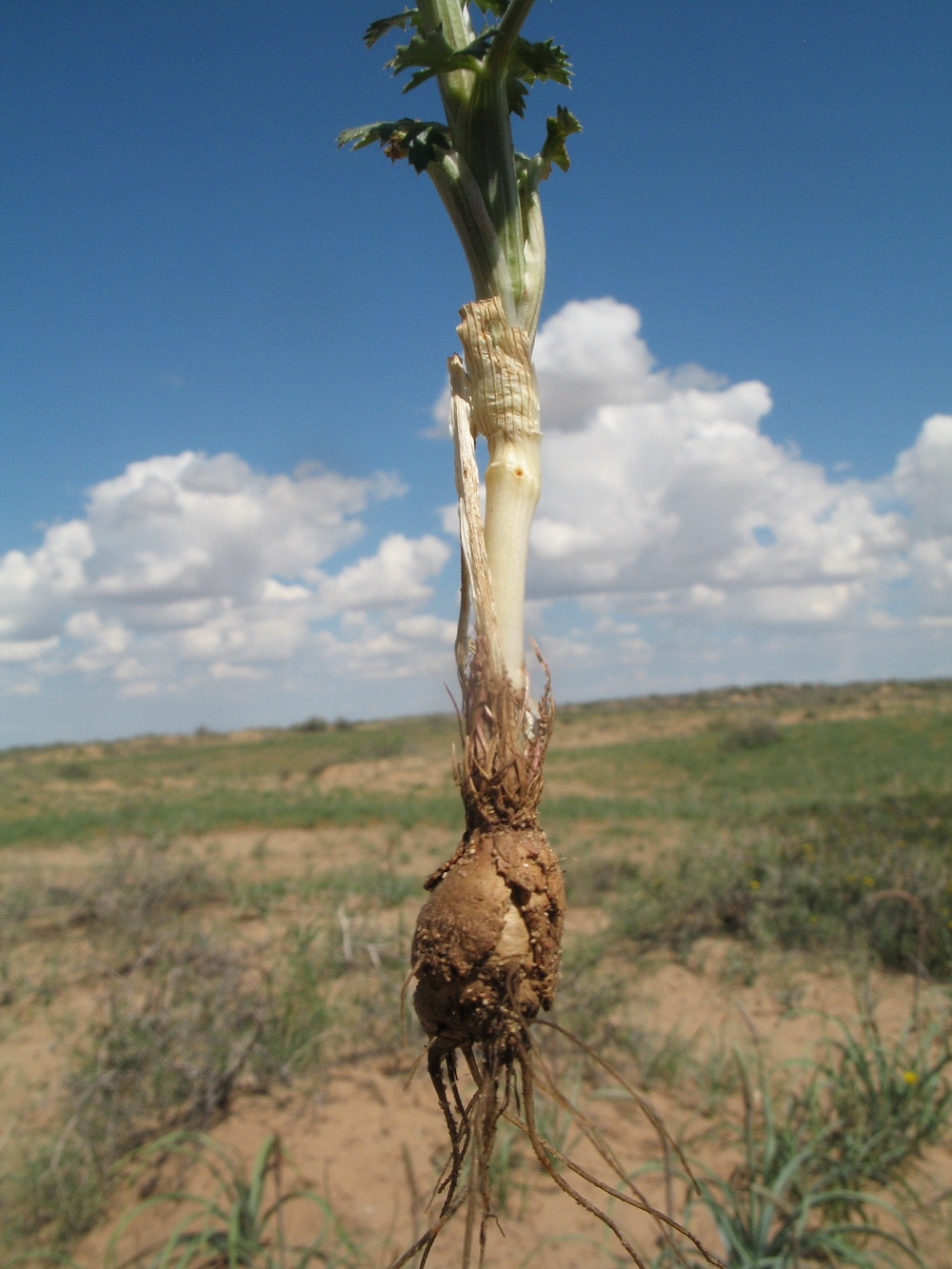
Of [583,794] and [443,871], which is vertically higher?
[443,871]

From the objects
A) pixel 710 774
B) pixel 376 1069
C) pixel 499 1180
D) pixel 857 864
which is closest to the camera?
pixel 499 1180

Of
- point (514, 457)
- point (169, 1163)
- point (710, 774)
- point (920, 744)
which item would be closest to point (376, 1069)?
point (169, 1163)

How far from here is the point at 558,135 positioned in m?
1.58

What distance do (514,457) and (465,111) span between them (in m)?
0.68

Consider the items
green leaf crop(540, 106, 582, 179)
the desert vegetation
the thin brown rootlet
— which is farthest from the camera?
the desert vegetation

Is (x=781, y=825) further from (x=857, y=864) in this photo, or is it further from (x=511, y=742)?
(x=511, y=742)

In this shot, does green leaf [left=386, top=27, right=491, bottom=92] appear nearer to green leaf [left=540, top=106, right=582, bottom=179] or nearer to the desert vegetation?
green leaf [left=540, top=106, right=582, bottom=179]

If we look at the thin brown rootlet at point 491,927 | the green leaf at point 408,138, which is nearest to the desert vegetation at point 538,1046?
the thin brown rootlet at point 491,927

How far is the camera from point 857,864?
855 cm

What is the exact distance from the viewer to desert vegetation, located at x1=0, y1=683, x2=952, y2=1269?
3574mm

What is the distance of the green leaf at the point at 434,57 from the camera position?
1403 millimetres

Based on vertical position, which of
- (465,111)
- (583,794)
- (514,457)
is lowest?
(583,794)

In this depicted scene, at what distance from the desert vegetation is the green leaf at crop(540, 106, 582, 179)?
146 centimetres

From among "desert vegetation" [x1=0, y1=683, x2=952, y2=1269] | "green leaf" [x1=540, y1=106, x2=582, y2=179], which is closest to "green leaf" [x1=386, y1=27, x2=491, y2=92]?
"green leaf" [x1=540, y1=106, x2=582, y2=179]
